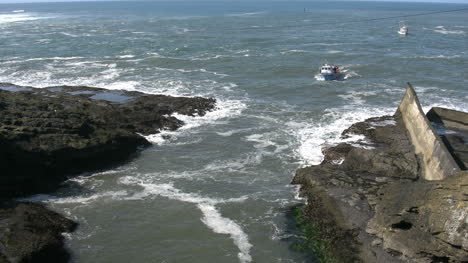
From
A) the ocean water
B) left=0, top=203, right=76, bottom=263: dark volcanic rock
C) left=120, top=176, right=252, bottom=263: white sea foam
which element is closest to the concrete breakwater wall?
the ocean water

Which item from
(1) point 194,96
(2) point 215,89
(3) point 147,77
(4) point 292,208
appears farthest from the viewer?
(3) point 147,77

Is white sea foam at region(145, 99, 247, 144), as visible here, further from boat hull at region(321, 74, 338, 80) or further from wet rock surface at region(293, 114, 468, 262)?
boat hull at region(321, 74, 338, 80)

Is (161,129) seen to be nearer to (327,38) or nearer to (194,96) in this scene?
(194,96)

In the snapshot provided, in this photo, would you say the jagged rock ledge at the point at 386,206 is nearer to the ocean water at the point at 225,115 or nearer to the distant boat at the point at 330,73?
the ocean water at the point at 225,115

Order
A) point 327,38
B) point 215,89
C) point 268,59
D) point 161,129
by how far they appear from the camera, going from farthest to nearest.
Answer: point 327,38 < point 268,59 < point 215,89 < point 161,129

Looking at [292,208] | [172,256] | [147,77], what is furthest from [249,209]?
[147,77]

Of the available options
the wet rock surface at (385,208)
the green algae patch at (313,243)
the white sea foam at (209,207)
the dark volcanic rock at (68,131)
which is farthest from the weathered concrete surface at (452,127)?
the dark volcanic rock at (68,131)
